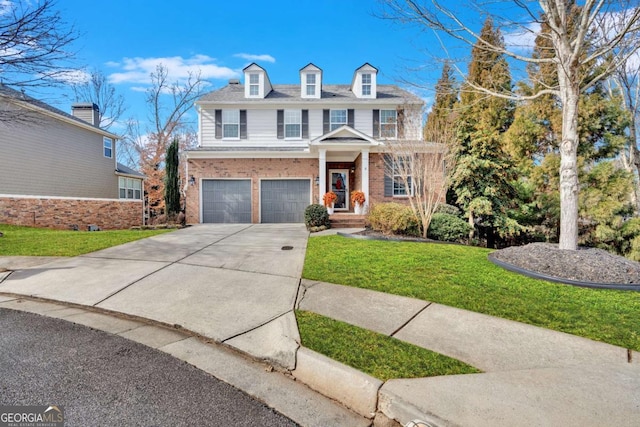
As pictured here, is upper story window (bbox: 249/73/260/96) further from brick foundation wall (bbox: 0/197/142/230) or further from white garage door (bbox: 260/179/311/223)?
brick foundation wall (bbox: 0/197/142/230)

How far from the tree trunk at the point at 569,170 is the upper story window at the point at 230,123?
13.2 meters

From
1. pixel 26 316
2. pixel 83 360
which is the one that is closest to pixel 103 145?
pixel 26 316

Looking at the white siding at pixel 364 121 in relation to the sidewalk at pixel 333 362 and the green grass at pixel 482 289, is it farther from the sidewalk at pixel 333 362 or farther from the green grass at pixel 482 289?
the sidewalk at pixel 333 362

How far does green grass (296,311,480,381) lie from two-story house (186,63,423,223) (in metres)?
9.67

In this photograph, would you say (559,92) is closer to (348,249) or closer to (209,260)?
(348,249)

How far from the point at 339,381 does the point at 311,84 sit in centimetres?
1619

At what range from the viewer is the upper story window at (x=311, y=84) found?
53.5ft

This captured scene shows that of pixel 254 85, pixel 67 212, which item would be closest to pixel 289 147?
pixel 254 85

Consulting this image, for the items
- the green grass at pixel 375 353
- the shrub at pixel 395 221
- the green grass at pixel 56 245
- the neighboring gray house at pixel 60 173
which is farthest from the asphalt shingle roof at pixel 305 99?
the green grass at pixel 375 353

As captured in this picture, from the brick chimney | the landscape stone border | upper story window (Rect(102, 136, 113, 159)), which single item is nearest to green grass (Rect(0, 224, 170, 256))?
the landscape stone border

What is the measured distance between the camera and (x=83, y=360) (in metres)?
2.77

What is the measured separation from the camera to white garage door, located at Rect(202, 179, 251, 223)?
47.4 feet

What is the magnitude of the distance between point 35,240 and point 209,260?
242 inches

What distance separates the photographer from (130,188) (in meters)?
21.8
